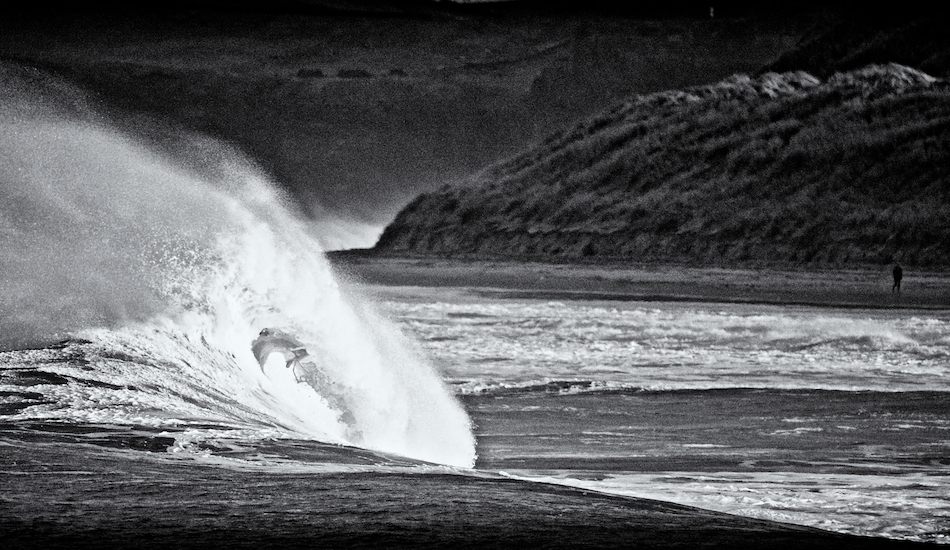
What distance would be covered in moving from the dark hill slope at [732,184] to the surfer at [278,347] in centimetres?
8394

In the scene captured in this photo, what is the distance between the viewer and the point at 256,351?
13.7 metres

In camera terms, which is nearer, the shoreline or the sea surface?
the sea surface

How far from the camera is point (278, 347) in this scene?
1391cm

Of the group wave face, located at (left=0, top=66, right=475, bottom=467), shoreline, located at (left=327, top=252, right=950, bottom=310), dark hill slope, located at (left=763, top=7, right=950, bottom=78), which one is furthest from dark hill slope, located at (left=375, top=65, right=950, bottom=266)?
wave face, located at (left=0, top=66, right=475, bottom=467)

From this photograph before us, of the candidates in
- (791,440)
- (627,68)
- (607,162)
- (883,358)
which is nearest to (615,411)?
A: (791,440)

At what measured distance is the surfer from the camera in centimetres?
1357

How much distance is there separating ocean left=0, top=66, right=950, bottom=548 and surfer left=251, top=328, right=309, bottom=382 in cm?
3

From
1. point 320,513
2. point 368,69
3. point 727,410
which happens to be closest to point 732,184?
point 368,69

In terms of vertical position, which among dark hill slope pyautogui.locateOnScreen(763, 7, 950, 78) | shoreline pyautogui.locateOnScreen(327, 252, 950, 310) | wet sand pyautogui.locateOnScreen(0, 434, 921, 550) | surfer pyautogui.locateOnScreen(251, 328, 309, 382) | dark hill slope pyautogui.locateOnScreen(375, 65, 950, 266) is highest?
dark hill slope pyautogui.locateOnScreen(763, 7, 950, 78)

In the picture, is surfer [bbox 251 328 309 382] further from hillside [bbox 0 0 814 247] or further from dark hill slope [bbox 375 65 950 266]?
hillside [bbox 0 0 814 247]

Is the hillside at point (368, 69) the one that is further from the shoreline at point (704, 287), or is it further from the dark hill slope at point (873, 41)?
the shoreline at point (704, 287)

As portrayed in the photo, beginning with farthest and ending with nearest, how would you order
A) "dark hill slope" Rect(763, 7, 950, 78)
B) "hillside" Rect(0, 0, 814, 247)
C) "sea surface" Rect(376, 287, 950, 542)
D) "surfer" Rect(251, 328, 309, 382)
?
1. "hillside" Rect(0, 0, 814, 247)
2. "dark hill slope" Rect(763, 7, 950, 78)
3. "surfer" Rect(251, 328, 309, 382)
4. "sea surface" Rect(376, 287, 950, 542)

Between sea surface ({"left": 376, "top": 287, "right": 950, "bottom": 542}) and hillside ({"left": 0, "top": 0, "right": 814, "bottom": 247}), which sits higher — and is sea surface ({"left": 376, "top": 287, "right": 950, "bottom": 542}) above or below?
below

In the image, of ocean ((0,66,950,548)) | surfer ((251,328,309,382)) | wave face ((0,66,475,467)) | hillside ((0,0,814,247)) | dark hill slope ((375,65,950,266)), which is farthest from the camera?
hillside ((0,0,814,247))
